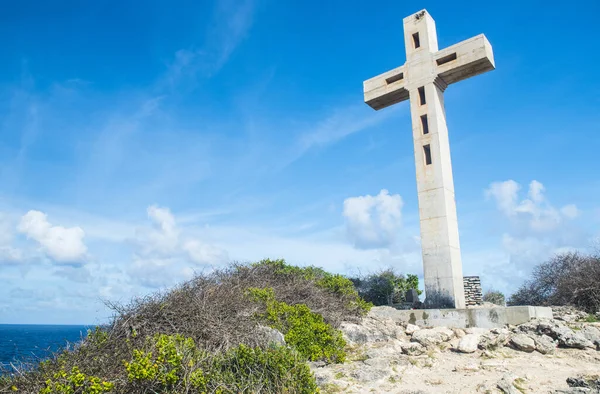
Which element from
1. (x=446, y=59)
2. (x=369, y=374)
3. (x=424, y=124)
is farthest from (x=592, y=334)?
(x=446, y=59)

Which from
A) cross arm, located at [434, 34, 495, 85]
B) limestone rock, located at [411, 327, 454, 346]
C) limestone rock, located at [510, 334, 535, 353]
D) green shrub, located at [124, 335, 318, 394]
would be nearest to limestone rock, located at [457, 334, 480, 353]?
limestone rock, located at [411, 327, 454, 346]

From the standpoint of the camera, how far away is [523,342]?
30.6ft

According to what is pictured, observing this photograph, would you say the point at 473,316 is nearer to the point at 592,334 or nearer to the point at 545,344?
the point at 545,344

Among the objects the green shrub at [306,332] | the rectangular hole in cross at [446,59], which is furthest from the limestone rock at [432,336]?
the rectangular hole in cross at [446,59]

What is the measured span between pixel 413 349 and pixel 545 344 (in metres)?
2.84

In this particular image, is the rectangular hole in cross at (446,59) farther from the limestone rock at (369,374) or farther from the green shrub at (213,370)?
the green shrub at (213,370)

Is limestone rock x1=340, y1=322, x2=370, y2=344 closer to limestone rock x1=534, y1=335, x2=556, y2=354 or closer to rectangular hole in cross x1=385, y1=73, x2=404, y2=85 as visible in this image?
limestone rock x1=534, y1=335, x2=556, y2=354

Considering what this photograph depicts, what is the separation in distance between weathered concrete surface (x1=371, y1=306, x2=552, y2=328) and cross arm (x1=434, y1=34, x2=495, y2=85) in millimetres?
7596

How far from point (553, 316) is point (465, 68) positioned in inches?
319

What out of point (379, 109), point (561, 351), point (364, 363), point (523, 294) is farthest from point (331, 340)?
point (523, 294)

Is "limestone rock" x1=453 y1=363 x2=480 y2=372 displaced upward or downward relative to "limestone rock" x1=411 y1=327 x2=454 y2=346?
downward

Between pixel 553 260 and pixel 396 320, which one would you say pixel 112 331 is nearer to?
pixel 396 320

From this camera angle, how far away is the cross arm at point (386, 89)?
15.1 m

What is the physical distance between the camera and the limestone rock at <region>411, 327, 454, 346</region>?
1005 centimetres
